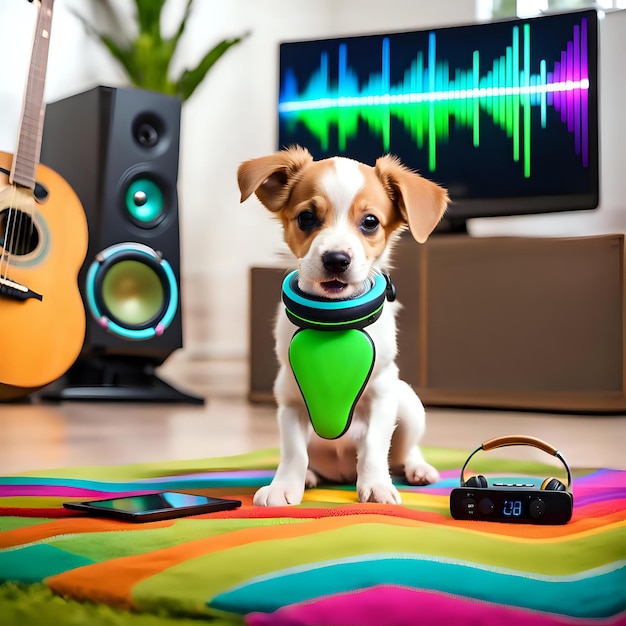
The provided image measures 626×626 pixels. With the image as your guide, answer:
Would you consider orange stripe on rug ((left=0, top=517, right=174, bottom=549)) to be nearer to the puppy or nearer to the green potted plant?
the puppy

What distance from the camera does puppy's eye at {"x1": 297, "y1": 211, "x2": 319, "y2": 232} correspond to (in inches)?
51.1

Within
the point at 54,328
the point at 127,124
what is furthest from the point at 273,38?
the point at 54,328

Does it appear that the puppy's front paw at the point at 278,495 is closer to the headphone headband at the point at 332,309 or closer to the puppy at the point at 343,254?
the puppy at the point at 343,254

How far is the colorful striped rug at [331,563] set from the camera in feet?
2.46

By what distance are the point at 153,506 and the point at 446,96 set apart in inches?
94.6

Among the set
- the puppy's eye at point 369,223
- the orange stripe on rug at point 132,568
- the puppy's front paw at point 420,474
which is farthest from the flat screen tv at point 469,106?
the orange stripe on rug at point 132,568

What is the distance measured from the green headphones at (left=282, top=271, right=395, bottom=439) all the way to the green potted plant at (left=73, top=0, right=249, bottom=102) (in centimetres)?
231

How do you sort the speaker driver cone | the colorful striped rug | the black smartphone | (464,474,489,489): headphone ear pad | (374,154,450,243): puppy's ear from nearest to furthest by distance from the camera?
the colorful striped rug
the black smartphone
(464,474,489,489): headphone ear pad
(374,154,450,243): puppy's ear
the speaker driver cone

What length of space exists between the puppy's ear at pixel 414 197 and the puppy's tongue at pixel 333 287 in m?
0.15

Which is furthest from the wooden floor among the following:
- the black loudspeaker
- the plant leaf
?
the plant leaf

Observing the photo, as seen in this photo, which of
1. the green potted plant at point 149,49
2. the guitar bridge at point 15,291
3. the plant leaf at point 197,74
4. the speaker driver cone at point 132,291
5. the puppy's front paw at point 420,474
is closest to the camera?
the puppy's front paw at point 420,474

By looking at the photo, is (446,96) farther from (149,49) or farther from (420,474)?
(420,474)

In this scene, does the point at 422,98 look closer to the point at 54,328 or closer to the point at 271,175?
the point at 54,328

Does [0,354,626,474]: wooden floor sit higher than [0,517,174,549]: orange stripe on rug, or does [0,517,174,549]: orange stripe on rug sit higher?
[0,517,174,549]: orange stripe on rug
